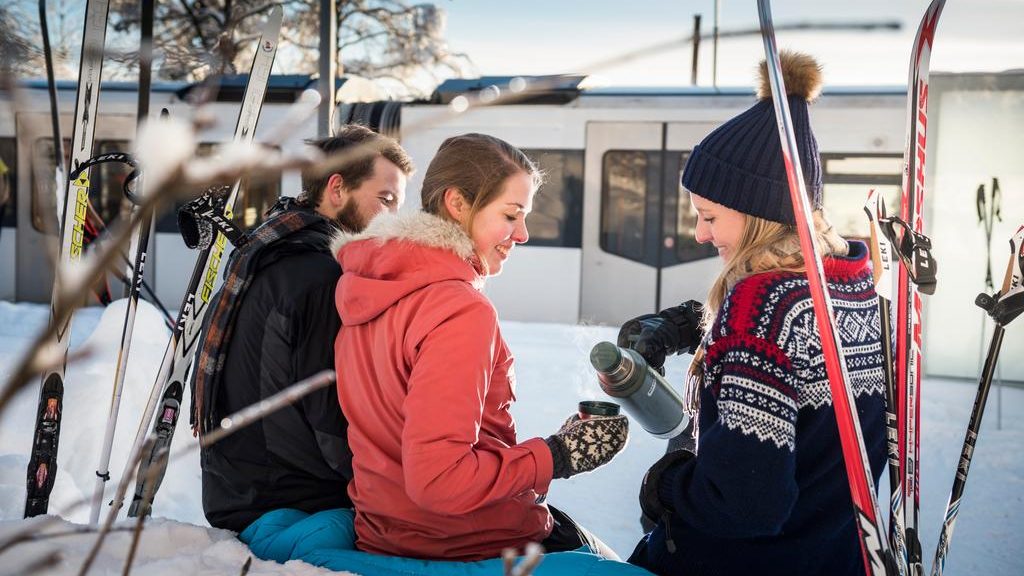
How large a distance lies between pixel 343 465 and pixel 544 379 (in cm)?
528

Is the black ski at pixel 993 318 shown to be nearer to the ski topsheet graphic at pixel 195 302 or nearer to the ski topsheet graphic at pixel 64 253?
the ski topsheet graphic at pixel 195 302

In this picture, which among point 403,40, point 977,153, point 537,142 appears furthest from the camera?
point 403,40

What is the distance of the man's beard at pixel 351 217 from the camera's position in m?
2.64

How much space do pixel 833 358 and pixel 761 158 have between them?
0.44 metres

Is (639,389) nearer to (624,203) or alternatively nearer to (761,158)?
(761,158)

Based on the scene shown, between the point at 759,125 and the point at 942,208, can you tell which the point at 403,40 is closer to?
the point at 942,208

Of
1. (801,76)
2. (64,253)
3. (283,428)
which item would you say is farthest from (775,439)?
(64,253)

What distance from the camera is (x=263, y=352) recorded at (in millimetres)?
2180

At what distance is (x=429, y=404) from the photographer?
150 cm

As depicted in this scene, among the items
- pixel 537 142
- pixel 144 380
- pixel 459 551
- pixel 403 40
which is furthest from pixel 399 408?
pixel 403 40

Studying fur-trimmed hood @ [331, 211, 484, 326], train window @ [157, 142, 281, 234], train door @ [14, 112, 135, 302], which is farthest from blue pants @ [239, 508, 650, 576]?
train door @ [14, 112, 135, 302]

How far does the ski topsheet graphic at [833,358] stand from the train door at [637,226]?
7877 millimetres

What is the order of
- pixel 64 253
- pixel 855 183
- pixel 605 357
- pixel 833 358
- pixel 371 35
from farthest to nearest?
1. pixel 371 35
2. pixel 855 183
3. pixel 64 253
4. pixel 605 357
5. pixel 833 358

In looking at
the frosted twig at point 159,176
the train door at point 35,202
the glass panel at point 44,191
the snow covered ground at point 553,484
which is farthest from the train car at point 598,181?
the frosted twig at point 159,176
